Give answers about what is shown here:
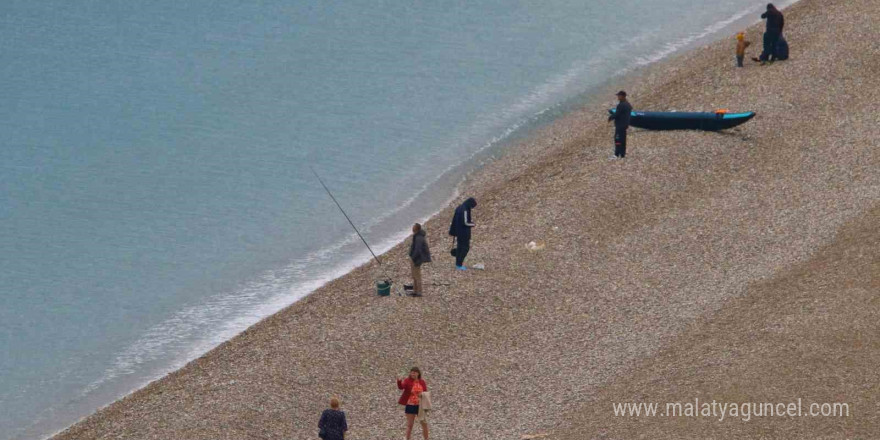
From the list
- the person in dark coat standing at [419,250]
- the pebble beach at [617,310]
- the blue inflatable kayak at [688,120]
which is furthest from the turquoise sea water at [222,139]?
the blue inflatable kayak at [688,120]

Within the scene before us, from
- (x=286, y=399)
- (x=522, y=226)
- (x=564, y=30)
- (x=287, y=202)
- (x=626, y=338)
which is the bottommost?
(x=286, y=399)

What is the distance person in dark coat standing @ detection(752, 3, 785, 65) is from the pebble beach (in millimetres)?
1759

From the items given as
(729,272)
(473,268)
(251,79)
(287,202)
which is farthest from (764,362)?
(251,79)

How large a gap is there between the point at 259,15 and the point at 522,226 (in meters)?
20.0

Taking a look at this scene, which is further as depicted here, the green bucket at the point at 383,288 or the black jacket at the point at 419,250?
the green bucket at the point at 383,288

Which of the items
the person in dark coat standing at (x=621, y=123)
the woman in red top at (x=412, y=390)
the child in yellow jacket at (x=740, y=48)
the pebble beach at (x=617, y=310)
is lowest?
the woman in red top at (x=412, y=390)

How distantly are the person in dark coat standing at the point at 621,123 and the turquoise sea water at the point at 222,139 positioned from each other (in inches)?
181

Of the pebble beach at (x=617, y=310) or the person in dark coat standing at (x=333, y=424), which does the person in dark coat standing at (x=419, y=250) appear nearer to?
the pebble beach at (x=617, y=310)

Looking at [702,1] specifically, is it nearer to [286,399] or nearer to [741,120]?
[741,120]

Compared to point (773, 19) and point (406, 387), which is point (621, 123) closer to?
point (773, 19)

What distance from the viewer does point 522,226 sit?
26.4 m

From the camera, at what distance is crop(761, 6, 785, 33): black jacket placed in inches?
1266

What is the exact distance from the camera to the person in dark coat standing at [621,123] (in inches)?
1094

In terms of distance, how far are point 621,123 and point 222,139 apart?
12129 mm
